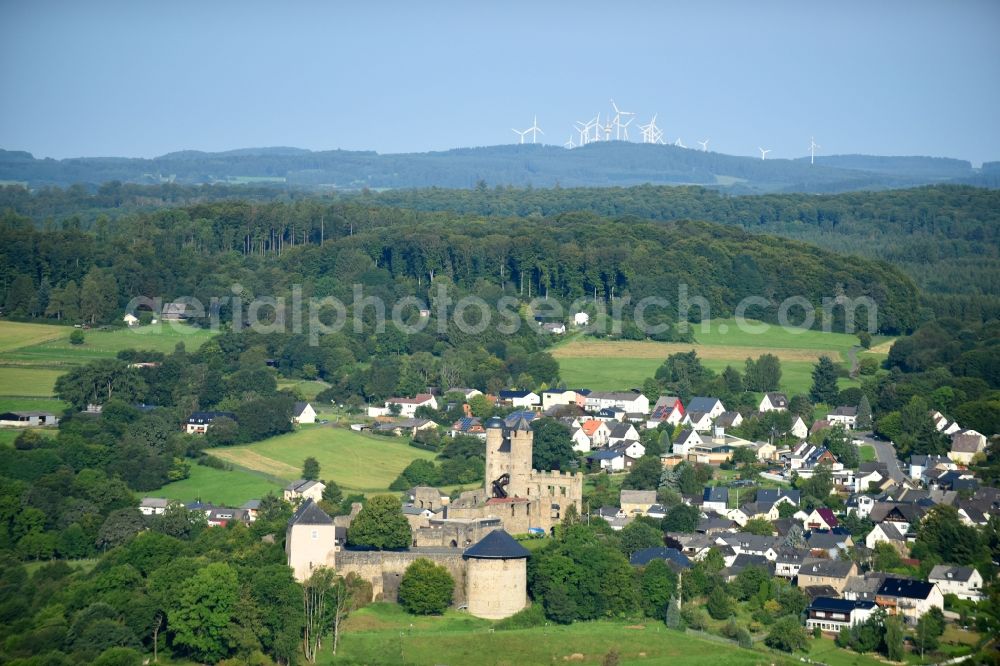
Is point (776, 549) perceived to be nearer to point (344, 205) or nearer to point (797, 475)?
point (797, 475)

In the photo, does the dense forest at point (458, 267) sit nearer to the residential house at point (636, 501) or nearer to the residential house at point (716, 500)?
the residential house at point (716, 500)

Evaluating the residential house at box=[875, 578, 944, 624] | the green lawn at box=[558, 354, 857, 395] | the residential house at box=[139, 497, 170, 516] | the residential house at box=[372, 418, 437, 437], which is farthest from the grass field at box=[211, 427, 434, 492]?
the residential house at box=[875, 578, 944, 624]

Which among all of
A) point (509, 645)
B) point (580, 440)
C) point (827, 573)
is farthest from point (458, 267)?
point (509, 645)

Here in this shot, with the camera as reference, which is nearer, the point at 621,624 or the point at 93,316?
the point at 621,624

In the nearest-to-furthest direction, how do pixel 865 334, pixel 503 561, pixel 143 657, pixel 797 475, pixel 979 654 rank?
pixel 979 654 < pixel 143 657 < pixel 503 561 < pixel 797 475 < pixel 865 334

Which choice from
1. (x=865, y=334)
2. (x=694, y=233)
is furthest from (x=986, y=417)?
(x=694, y=233)

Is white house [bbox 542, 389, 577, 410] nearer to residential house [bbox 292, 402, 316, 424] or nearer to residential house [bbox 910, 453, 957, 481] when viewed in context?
residential house [bbox 292, 402, 316, 424]

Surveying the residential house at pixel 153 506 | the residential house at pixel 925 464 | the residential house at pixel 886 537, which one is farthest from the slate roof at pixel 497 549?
the residential house at pixel 925 464
